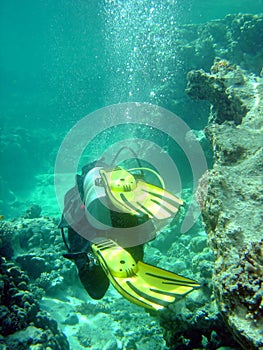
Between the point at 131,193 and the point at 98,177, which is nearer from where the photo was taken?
the point at 131,193

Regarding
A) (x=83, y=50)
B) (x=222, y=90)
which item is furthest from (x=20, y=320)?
(x=83, y=50)

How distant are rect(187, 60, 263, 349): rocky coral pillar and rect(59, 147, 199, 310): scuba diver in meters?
0.39

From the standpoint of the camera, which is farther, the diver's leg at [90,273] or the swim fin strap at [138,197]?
the diver's leg at [90,273]

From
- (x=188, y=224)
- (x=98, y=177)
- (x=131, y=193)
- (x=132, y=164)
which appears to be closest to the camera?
(x=131, y=193)

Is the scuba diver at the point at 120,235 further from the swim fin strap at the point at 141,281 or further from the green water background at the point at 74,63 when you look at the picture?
the green water background at the point at 74,63

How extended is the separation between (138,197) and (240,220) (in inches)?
42.1

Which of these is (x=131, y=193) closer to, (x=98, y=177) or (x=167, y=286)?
(x=98, y=177)

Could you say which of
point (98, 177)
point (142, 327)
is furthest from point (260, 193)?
point (142, 327)

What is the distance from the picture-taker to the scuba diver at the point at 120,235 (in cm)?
220

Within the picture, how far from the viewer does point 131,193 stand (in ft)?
9.45

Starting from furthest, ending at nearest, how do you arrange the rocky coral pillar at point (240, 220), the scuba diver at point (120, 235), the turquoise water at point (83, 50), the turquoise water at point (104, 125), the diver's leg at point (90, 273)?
the turquoise water at point (83, 50) < the turquoise water at point (104, 125) < the diver's leg at point (90, 273) < the scuba diver at point (120, 235) < the rocky coral pillar at point (240, 220)

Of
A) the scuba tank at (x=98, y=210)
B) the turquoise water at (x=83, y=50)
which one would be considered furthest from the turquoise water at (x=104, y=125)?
the scuba tank at (x=98, y=210)

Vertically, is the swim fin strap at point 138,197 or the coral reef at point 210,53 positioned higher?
the coral reef at point 210,53

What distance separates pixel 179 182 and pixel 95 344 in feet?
22.7
